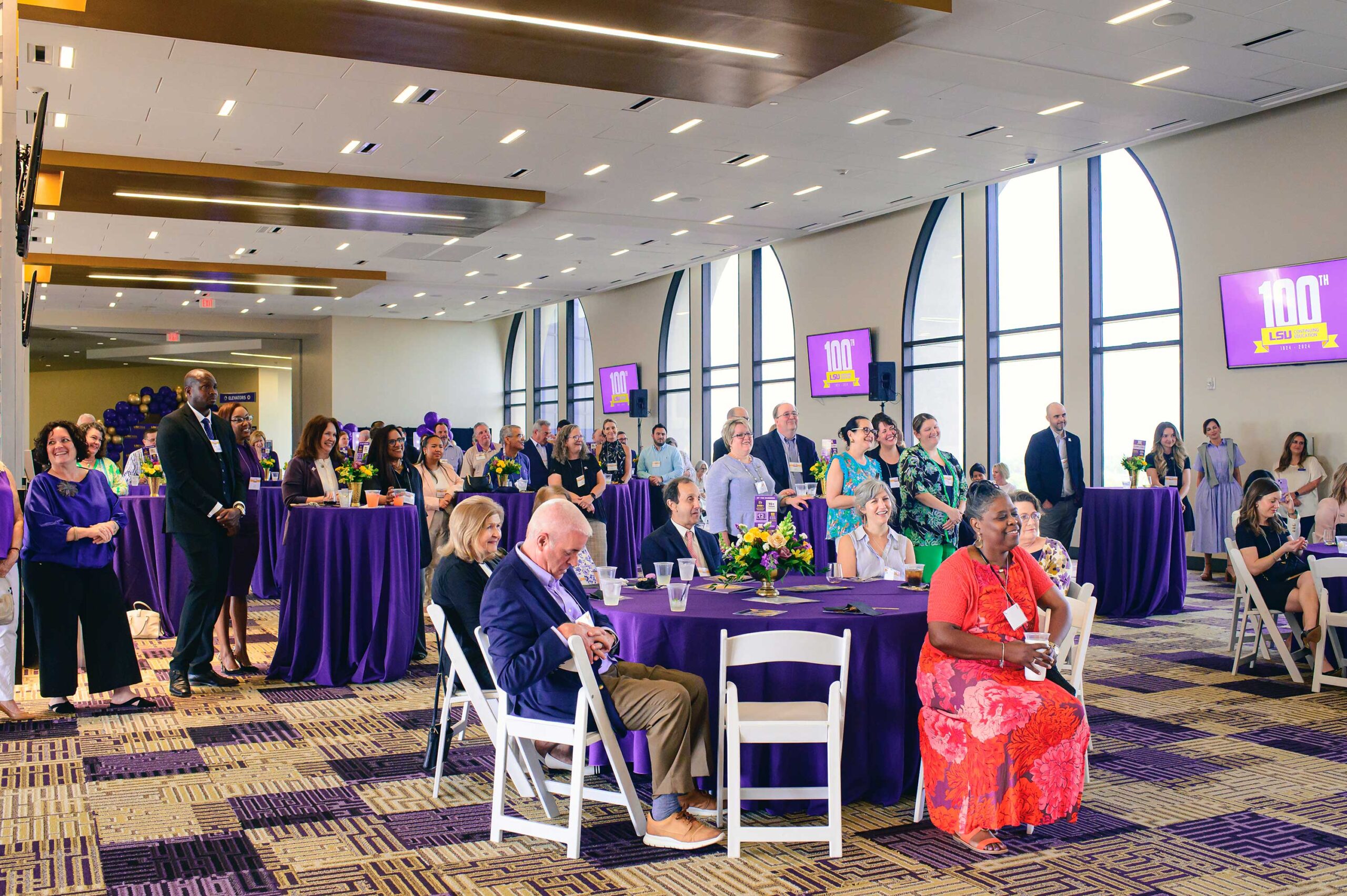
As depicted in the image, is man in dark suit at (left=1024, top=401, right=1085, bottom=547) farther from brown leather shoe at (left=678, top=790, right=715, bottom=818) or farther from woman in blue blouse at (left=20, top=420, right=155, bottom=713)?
woman in blue blouse at (left=20, top=420, right=155, bottom=713)

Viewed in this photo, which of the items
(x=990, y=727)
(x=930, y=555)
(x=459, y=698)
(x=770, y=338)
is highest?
(x=770, y=338)

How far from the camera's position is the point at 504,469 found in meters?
A: 9.76

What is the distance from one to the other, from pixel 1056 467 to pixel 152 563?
7356mm

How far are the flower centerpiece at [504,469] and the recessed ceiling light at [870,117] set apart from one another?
13.9 feet

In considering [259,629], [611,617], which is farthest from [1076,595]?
[259,629]

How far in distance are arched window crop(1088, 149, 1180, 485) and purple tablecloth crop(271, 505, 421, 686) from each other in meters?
8.31

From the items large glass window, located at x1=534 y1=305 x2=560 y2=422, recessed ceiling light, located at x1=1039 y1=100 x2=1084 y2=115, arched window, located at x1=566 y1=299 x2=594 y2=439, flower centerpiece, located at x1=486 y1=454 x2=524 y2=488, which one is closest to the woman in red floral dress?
flower centerpiece, located at x1=486 y1=454 x2=524 y2=488

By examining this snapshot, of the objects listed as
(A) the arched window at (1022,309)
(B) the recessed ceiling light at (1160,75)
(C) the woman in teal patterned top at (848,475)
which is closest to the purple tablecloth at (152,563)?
(C) the woman in teal patterned top at (848,475)

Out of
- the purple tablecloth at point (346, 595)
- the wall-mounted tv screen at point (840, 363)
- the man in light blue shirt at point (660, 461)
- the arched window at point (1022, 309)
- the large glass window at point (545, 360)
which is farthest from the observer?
the large glass window at point (545, 360)

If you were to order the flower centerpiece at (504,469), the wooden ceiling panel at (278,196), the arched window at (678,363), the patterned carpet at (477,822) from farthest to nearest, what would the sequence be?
the arched window at (678,363)
the wooden ceiling panel at (278,196)
the flower centerpiece at (504,469)
the patterned carpet at (477,822)

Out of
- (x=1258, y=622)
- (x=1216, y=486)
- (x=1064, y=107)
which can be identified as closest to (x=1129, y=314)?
(x=1216, y=486)

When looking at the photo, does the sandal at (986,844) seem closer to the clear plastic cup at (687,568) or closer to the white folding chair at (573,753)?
the white folding chair at (573,753)

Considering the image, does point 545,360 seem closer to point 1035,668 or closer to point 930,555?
point 930,555

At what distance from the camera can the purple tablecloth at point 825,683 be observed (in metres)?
4.02
